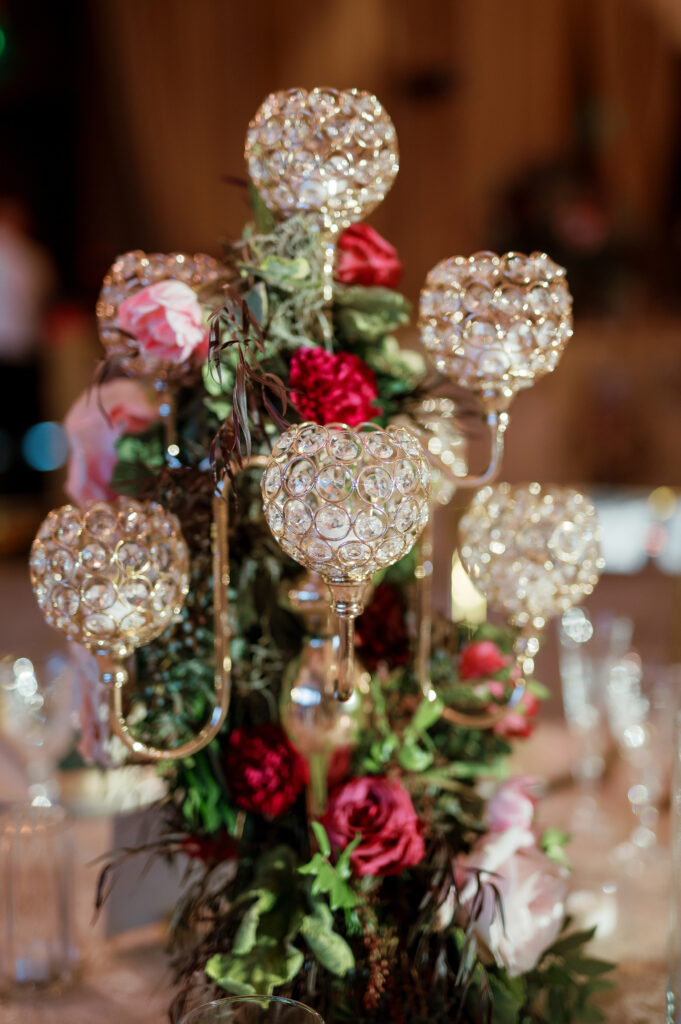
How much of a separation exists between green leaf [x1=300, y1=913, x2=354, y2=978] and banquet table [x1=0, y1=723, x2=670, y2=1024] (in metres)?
0.12

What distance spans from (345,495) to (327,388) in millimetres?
133

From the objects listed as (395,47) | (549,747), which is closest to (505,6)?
(395,47)

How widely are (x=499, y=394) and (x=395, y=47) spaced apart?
4.15 m

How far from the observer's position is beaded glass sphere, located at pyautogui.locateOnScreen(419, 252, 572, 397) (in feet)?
2.00

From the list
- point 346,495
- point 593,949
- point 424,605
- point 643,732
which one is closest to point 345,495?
point 346,495

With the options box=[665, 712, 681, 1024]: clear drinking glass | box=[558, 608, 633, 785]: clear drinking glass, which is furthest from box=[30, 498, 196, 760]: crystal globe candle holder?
box=[558, 608, 633, 785]: clear drinking glass

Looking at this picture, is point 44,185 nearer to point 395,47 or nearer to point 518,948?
point 395,47

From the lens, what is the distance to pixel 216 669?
644mm

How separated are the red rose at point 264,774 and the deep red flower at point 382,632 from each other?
0.09m

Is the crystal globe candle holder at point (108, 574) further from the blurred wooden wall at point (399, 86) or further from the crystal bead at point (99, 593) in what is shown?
the blurred wooden wall at point (399, 86)

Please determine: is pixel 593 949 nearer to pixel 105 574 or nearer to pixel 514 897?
pixel 514 897

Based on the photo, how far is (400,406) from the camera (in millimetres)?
701

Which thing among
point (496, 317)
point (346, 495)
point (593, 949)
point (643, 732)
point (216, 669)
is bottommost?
point (593, 949)

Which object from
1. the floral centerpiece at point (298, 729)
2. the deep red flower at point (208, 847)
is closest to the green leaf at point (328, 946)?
the floral centerpiece at point (298, 729)
